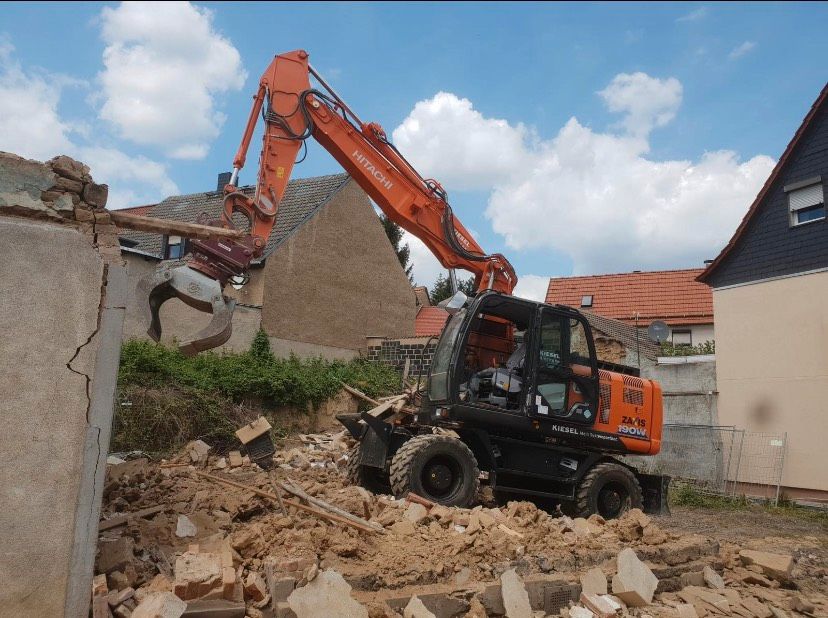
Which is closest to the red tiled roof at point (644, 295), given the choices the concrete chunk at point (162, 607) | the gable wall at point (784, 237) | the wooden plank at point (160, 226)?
the gable wall at point (784, 237)

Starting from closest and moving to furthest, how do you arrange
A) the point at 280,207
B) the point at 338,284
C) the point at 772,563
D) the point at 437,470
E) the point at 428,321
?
1. the point at 772,563
2. the point at 437,470
3. the point at 338,284
4. the point at 280,207
5. the point at 428,321

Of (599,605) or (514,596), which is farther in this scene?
(599,605)

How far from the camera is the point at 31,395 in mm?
4695

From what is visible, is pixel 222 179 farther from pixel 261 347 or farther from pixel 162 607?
pixel 162 607

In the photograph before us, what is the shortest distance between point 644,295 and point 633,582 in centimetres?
2327

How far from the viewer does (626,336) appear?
20328 millimetres

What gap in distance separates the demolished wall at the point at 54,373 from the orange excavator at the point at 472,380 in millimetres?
2752

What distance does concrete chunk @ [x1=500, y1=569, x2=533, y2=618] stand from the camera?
18.6 feet

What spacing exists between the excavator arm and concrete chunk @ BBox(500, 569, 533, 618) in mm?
3239

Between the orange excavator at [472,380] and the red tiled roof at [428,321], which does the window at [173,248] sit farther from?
the orange excavator at [472,380]

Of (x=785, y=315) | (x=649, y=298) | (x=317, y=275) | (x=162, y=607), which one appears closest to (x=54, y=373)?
(x=162, y=607)

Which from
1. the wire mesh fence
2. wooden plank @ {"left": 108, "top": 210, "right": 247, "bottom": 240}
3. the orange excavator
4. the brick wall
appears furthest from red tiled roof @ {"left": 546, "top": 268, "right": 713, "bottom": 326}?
wooden plank @ {"left": 108, "top": 210, "right": 247, "bottom": 240}

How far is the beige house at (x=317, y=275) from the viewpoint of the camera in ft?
67.1

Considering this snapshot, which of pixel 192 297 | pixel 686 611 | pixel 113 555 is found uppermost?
pixel 192 297
